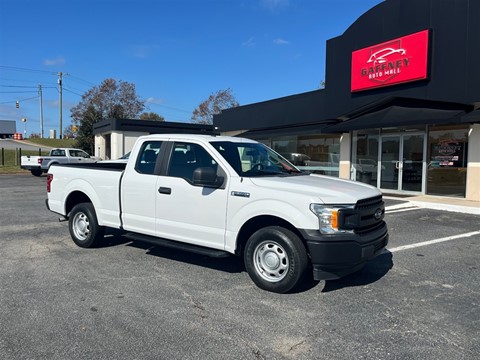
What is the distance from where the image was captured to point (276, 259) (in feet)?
15.6

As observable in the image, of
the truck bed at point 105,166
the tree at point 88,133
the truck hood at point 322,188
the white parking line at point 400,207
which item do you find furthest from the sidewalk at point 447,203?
the tree at point 88,133

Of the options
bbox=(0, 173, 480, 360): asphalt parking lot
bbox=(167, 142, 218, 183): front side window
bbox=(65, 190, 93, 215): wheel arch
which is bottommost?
bbox=(0, 173, 480, 360): asphalt parking lot

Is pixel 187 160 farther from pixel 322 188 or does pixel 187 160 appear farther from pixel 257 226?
pixel 322 188

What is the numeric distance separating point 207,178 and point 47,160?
80.9 feet

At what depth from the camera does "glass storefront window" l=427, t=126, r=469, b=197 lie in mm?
13484

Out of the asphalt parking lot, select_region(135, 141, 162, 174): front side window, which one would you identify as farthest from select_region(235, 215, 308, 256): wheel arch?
select_region(135, 141, 162, 174): front side window

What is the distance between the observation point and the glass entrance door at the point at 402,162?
1476cm

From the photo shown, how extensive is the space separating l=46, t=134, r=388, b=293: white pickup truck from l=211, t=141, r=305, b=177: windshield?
0.7 inches

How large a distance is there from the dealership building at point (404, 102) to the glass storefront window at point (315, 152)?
60 millimetres

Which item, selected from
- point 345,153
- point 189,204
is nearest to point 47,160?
point 345,153

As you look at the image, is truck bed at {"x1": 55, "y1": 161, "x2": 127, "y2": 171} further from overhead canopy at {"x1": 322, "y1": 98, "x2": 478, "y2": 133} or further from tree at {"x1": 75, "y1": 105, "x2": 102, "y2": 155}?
tree at {"x1": 75, "y1": 105, "x2": 102, "y2": 155}

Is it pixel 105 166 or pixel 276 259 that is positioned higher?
pixel 105 166

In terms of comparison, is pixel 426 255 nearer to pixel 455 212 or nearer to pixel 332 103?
pixel 455 212

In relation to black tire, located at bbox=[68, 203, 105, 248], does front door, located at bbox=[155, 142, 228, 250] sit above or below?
above
